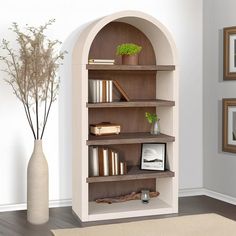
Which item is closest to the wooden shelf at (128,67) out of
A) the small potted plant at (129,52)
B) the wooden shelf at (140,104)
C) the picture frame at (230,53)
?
the small potted plant at (129,52)

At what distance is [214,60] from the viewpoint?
4672mm

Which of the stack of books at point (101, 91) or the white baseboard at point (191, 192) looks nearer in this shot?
the stack of books at point (101, 91)

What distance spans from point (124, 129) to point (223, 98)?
98 centimetres

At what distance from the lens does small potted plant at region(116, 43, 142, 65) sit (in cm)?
412

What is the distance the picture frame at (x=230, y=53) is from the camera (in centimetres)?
441

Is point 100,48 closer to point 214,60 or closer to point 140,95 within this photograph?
point 140,95

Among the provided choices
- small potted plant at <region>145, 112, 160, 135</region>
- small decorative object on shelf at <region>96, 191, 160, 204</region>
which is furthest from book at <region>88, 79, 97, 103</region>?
small decorative object on shelf at <region>96, 191, 160, 204</region>

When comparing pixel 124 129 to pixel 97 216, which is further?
pixel 124 129

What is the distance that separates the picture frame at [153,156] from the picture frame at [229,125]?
0.64 meters

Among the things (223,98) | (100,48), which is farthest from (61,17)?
(223,98)

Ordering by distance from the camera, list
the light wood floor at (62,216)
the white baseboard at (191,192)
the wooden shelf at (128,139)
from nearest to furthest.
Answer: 1. the light wood floor at (62,216)
2. the wooden shelf at (128,139)
3. the white baseboard at (191,192)

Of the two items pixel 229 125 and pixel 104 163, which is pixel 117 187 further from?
pixel 229 125

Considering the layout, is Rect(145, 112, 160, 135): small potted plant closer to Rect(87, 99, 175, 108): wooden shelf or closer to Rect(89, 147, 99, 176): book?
Rect(87, 99, 175, 108): wooden shelf

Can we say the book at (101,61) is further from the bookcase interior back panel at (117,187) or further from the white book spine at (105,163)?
the bookcase interior back panel at (117,187)
